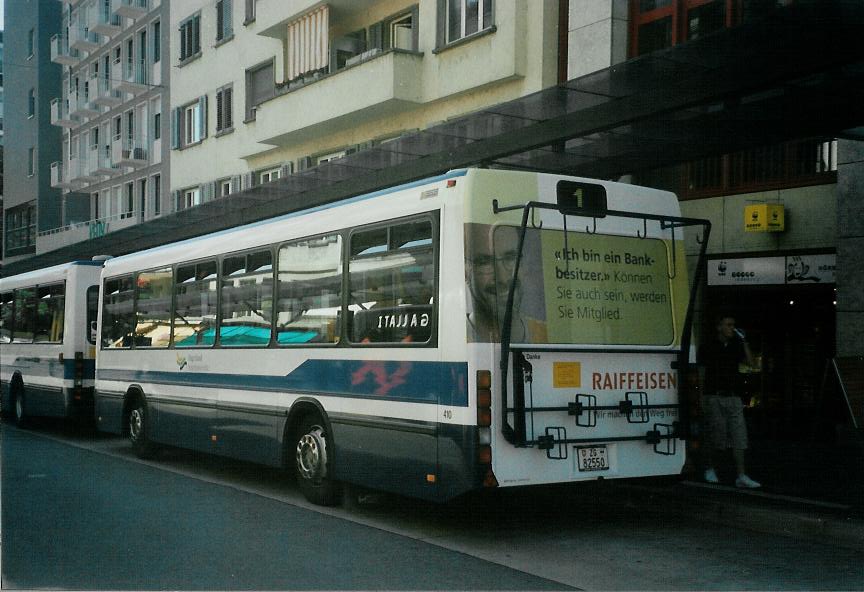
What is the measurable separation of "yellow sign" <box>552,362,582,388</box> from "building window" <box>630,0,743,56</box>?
345 inches

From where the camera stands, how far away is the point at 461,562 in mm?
7551

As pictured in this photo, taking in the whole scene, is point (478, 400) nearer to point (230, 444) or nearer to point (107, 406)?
point (230, 444)

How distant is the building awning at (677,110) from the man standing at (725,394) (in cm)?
220

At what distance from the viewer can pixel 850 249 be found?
14.1 m

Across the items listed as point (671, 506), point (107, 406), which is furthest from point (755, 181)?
point (107, 406)

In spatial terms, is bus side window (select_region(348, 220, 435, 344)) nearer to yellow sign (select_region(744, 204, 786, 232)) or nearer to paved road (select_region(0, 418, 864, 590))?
paved road (select_region(0, 418, 864, 590))

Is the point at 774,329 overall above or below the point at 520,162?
below

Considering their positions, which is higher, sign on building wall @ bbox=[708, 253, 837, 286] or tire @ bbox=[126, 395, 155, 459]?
sign on building wall @ bbox=[708, 253, 837, 286]

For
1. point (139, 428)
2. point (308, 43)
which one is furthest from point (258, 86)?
point (139, 428)

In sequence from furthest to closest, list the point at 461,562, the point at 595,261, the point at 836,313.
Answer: the point at 836,313 < the point at 595,261 < the point at 461,562

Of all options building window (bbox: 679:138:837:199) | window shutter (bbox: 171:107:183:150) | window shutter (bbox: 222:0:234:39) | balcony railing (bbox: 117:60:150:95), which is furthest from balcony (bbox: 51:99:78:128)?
building window (bbox: 679:138:837:199)

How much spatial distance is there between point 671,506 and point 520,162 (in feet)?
19.5

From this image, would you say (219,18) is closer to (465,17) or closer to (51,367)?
(465,17)

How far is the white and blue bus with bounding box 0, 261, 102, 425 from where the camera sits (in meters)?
17.3
